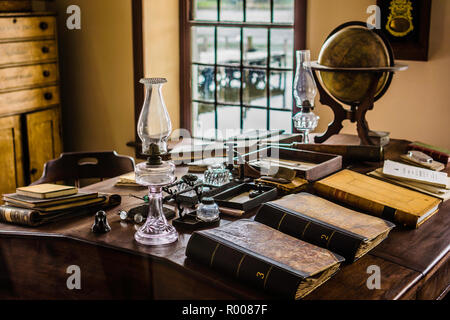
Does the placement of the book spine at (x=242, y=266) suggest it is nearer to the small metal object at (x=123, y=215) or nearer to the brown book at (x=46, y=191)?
the small metal object at (x=123, y=215)

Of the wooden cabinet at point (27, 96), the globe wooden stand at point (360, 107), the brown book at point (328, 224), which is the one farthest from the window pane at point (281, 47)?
the brown book at point (328, 224)

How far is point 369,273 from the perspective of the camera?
165 cm

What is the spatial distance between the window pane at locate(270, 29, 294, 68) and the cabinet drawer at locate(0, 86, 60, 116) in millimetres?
1845

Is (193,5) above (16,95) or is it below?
above

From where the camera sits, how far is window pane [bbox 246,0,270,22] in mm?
4184

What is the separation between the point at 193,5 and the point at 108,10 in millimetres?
698

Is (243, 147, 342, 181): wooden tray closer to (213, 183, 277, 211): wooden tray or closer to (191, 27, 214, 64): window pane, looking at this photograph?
(213, 183, 277, 211): wooden tray

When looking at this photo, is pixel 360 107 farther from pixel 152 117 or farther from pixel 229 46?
pixel 229 46

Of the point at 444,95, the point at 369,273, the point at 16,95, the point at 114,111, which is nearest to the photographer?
the point at 369,273

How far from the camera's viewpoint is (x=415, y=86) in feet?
11.5

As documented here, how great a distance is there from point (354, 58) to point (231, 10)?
1.75m

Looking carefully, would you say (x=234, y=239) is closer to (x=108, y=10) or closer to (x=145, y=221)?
(x=145, y=221)

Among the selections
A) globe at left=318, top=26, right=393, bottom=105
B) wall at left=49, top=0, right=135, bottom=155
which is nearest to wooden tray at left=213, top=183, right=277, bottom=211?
globe at left=318, top=26, right=393, bottom=105

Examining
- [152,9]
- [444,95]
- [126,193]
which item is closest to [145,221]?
[126,193]
